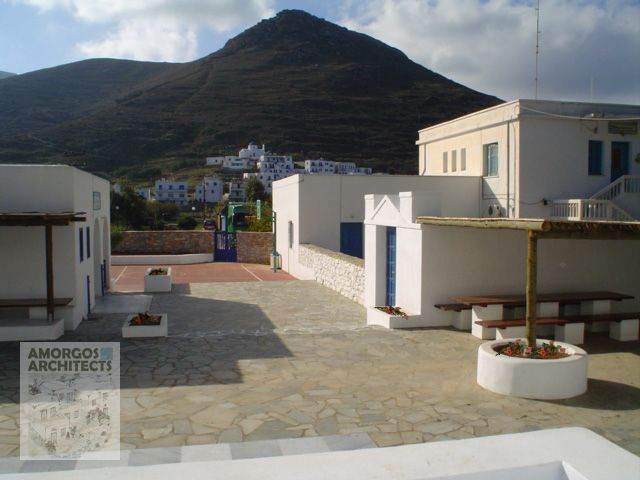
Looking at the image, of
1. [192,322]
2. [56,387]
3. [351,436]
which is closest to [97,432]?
[56,387]

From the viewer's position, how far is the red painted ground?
2133 centimetres

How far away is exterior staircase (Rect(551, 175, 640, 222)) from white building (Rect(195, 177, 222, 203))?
57.8 meters

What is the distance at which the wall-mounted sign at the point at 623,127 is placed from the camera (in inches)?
850

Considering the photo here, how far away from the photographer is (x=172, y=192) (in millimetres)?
70125

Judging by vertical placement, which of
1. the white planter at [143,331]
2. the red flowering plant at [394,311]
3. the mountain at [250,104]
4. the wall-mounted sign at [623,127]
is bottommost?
the white planter at [143,331]

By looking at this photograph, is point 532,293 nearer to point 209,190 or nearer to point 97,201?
point 97,201

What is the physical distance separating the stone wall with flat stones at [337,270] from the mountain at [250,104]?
57116 mm

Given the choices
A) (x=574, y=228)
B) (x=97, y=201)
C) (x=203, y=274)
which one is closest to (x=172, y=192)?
(x=203, y=274)

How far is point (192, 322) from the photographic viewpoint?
12852 millimetres

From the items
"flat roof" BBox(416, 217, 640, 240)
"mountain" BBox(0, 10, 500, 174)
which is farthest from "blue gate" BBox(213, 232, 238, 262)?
"mountain" BBox(0, 10, 500, 174)

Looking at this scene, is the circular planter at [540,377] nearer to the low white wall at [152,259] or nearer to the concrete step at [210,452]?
the concrete step at [210,452]

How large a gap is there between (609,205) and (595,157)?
2.51m

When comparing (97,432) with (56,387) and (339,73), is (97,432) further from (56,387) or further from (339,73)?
(339,73)

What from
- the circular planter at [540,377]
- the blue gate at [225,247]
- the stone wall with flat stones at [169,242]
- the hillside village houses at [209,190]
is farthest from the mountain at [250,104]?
the circular planter at [540,377]
